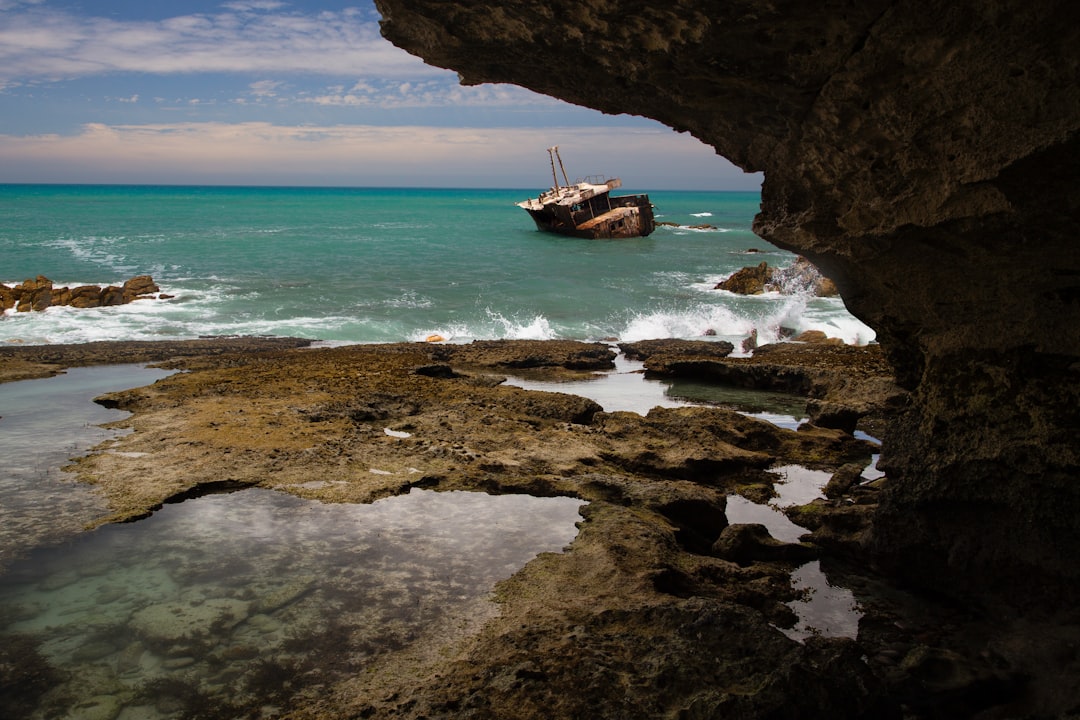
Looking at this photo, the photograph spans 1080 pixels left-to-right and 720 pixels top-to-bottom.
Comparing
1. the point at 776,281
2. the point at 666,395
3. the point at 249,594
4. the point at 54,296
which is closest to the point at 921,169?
the point at 249,594

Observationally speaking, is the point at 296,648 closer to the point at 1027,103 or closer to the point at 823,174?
the point at 823,174

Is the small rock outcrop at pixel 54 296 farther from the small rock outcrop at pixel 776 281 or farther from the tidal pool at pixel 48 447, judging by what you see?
the small rock outcrop at pixel 776 281

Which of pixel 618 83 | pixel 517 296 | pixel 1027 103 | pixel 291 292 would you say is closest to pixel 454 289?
pixel 517 296

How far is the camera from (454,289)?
101ft

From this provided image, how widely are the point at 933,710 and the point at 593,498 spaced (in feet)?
10.8

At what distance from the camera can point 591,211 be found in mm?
54875

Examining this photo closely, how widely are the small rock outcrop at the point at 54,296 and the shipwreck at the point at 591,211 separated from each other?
109 ft

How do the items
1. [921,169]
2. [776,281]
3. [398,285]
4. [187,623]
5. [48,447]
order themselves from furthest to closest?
[398,285]
[776,281]
[48,447]
[187,623]
[921,169]

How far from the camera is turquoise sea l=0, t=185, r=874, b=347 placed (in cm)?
2158

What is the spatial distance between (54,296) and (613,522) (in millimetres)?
22318

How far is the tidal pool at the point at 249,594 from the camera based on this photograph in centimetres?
451

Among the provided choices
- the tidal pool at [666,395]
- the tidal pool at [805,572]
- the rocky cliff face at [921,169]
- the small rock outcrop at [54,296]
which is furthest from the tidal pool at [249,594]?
the small rock outcrop at [54,296]

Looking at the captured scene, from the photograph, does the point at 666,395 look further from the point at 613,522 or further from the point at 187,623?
the point at 187,623

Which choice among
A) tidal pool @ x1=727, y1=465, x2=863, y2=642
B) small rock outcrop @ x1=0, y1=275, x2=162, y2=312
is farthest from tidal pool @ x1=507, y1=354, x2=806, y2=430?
small rock outcrop @ x1=0, y1=275, x2=162, y2=312
